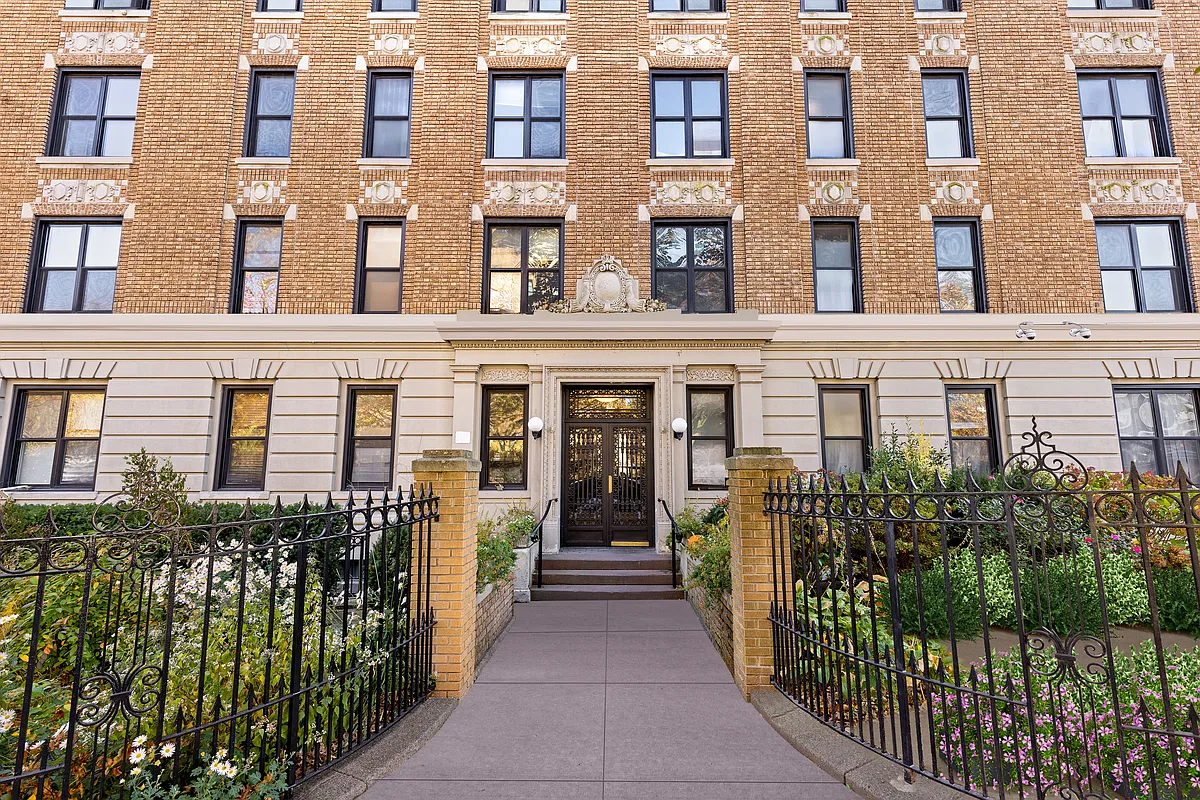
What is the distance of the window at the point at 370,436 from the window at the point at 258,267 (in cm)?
276

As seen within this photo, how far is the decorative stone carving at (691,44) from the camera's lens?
12312 millimetres

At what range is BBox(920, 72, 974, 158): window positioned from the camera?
12.1 meters

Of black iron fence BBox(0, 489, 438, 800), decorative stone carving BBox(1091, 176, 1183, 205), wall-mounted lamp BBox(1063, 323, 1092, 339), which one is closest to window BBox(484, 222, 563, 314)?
black iron fence BBox(0, 489, 438, 800)

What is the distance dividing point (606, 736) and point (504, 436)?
7388 millimetres

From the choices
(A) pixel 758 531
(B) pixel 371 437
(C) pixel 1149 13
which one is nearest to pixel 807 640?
(A) pixel 758 531

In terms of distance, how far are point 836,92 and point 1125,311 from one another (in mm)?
7694

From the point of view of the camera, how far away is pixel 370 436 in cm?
1139

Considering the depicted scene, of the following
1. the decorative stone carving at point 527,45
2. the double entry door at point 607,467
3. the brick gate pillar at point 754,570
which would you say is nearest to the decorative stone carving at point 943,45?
the decorative stone carving at point 527,45

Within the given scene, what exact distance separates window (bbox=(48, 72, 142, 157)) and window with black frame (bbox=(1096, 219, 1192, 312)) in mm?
21316

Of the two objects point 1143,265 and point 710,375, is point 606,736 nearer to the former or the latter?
point 710,375

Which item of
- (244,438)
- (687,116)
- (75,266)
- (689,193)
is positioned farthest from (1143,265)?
(75,266)

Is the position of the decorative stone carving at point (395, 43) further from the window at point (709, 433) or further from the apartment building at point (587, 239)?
the window at point (709, 433)

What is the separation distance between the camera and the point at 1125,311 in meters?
11.5

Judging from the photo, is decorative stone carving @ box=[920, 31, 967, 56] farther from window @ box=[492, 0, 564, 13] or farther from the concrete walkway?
the concrete walkway
